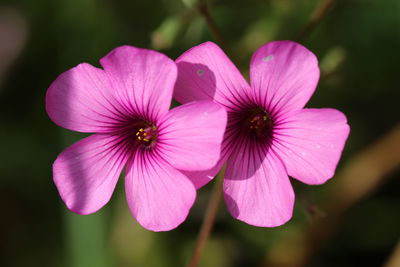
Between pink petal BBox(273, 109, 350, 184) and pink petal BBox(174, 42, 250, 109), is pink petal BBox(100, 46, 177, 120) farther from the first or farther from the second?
pink petal BBox(273, 109, 350, 184)

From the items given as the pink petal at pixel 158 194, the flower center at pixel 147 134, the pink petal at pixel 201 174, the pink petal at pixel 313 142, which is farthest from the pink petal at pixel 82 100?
the pink petal at pixel 313 142

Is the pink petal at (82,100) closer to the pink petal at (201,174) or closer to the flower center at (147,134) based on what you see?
the flower center at (147,134)

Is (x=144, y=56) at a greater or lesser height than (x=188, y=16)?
greater

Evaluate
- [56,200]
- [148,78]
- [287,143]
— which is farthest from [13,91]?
[287,143]

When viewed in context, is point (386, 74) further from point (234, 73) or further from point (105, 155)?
point (105, 155)

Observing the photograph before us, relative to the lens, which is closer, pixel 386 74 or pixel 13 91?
pixel 386 74

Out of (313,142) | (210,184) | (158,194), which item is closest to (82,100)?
(158,194)
